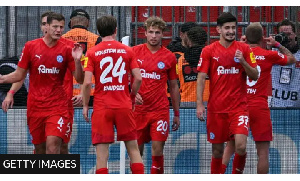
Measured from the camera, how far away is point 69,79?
11945mm

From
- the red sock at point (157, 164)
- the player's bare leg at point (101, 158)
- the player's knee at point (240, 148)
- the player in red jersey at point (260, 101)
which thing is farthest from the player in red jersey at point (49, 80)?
the player in red jersey at point (260, 101)

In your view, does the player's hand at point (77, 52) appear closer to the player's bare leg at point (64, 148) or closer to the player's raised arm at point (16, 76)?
the player's raised arm at point (16, 76)

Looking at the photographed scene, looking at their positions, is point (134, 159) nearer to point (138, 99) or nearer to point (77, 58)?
point (138, 99)

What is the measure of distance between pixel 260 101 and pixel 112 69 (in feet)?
8.02

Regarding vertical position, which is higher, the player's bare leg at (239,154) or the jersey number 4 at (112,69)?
the jersey number 4 at (112,69)

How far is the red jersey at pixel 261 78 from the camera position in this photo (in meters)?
12.2

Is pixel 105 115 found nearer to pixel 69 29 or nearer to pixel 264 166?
pixel 264 166

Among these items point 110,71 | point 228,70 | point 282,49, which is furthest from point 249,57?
point 110,71

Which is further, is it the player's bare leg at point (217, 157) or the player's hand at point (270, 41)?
the player's hand at point (270, 41)

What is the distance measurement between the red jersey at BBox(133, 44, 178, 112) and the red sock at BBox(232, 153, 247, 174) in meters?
1.09

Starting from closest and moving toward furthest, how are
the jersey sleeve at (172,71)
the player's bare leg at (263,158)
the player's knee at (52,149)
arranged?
the player's knee at (52,149), the jersey sleeve at (172,71), the player's bare leg at (263,158)

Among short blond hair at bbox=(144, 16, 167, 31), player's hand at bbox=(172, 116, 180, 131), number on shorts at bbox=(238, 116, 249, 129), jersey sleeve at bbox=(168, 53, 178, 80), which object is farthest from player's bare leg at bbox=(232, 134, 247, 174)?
short blond hair at bbox=(144, 16, 167, 31)

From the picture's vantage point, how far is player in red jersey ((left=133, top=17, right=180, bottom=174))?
39.2ft

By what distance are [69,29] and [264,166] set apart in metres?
3.79
